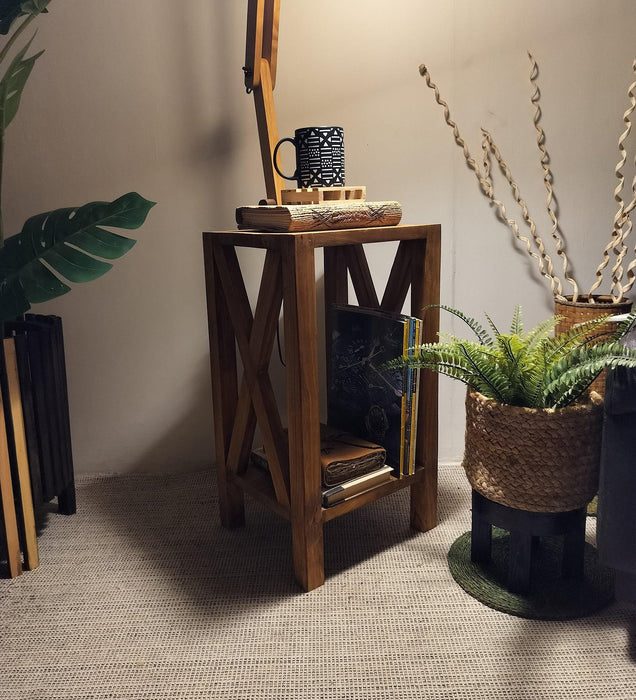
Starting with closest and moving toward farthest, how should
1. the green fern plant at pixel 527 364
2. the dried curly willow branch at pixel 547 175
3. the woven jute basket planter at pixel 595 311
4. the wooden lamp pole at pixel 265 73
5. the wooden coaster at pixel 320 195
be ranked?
the green fern plant at pixel 527 364
the wooden coaster at pixel 320 195
the wooden lamp pole at pixel 265 73
the woven jute basket planter at pixel 595 311
the dried curly willow branch at pixel 547 175

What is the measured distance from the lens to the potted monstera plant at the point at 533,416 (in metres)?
1.14

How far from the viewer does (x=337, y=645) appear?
1120 millimetres

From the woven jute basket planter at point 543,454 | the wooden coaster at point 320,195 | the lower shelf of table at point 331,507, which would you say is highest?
the wooden coaster at point 320,195

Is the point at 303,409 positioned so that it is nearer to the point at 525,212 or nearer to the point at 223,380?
the point at 223,380

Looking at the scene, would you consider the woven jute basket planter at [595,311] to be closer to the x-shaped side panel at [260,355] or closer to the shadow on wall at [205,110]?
the x-shaped side panel at [260,355]

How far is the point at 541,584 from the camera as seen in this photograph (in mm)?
1261

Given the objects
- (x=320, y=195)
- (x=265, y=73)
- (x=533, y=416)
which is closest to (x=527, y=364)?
(x=533, y=416)

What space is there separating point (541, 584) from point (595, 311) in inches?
26.3

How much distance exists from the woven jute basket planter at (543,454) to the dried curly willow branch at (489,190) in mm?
619

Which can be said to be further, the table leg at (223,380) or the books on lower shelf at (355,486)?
the table leg at (223,380)

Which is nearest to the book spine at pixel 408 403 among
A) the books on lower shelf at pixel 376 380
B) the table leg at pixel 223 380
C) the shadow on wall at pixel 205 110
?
the books on lower shelf at pixel 376 380

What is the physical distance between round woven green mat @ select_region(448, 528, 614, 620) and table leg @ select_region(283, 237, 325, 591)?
0.32 meters

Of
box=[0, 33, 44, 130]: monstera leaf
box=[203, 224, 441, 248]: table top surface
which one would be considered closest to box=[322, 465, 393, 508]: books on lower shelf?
box=[203, 224, 441, 248]: table top surface

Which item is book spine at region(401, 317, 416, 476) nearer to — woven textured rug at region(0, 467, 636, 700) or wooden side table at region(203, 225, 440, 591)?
wooden side table at region(203, 225, 440, 591)
